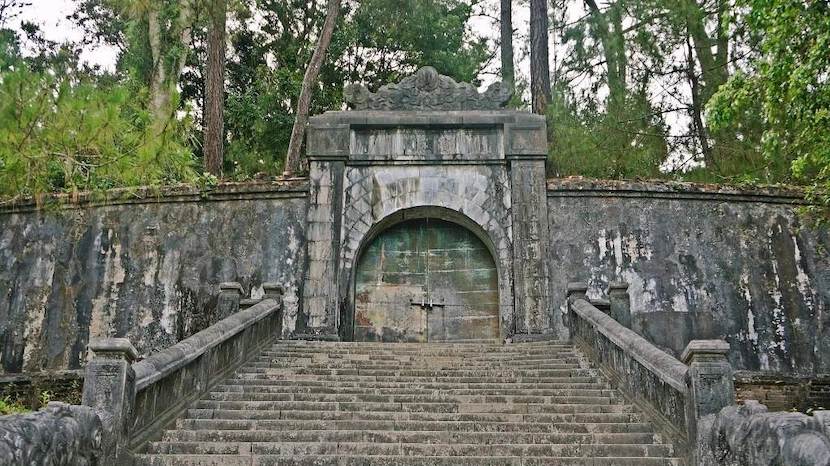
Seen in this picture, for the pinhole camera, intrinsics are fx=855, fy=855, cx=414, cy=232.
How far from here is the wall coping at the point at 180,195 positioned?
12.7 metres

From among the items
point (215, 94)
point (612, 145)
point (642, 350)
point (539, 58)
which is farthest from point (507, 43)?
point (642, 350)

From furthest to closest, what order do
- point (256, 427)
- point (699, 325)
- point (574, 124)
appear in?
point (574, 124), point (699, 325), point (256, 427)

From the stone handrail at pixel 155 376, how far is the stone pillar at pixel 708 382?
4.26 metres

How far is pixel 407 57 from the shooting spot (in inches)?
827

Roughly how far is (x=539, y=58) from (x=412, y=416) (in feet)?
37.4

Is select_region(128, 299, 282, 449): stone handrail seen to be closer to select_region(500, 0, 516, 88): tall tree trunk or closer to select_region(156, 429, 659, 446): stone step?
select_region(156, 429, 659, 446): stone step

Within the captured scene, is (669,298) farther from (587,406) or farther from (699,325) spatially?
(587,406)

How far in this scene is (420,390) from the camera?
8203 millimetres

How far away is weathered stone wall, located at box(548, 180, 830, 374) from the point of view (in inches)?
472

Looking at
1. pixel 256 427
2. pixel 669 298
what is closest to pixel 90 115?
pixel 256 427

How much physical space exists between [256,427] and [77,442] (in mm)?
1745

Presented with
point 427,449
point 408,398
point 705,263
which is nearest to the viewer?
point 427,449

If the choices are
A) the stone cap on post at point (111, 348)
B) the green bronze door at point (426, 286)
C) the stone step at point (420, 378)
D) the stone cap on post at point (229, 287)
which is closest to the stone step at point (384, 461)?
the stone cap on post at point (111, 348)

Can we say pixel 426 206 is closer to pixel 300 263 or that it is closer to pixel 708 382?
pixel 300 263
